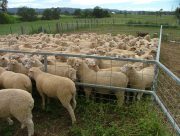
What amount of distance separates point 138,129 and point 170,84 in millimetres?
4255

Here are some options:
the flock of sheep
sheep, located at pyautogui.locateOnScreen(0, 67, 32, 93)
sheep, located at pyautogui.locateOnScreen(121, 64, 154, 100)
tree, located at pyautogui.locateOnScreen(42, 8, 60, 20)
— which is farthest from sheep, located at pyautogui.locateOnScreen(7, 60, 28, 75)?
tree, located at pyautogui.locateOnScreen(42, 8, 60, 20)

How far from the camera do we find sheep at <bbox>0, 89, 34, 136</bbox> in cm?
629

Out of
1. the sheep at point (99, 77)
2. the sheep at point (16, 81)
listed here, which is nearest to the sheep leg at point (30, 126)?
the sheep at point (16, 81)

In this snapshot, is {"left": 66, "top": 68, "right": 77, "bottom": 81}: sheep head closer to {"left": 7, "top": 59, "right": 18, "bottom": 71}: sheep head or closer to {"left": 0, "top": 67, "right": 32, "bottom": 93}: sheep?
{"left": 0, "top": 67, "right": 32, "bottom": 93}: sheep

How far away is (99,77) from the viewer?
8281 millimetres

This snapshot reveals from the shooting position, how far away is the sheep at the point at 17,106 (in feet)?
20.6

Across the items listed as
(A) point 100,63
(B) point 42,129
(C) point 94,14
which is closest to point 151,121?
(B) point 42,129

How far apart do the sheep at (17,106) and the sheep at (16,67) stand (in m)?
2.50

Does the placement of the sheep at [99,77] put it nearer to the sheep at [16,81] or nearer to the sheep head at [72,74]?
the sheep head at [72,74]

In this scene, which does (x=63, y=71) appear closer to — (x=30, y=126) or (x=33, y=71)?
(x=33, y=71)

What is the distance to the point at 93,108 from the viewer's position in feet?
25.9

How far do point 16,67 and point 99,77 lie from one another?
8.28ft

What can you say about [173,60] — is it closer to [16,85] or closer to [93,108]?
[93,108]

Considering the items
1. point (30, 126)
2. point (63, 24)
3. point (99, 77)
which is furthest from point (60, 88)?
point (63, 24)
